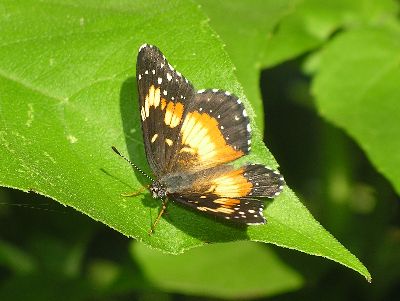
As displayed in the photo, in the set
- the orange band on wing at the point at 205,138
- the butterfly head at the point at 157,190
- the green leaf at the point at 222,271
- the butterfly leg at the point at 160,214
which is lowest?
the green leaf at the point at 222,271

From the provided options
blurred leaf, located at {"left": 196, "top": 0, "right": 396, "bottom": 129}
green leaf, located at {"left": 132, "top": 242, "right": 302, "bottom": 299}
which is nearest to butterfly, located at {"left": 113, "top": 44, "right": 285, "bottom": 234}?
blurred leaf, located at {"left": 196, "top": 0, "right": 396, "bottom": 129}

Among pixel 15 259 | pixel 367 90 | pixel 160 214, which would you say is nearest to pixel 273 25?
pixel 367 90

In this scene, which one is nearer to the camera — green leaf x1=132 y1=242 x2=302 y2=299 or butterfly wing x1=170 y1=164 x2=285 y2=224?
butterfly wing x1=170 y1=164 x2=285 y2=224

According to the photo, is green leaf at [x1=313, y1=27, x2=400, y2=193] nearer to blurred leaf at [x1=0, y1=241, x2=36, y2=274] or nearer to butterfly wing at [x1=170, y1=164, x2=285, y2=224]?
butterfly wing at [x1=170, y1=164, x2=285, y2=224]

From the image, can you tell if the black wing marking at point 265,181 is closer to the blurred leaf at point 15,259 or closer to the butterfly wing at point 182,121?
the butterfly wing at point 182,121

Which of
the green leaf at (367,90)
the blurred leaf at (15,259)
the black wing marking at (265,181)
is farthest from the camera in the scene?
the blurred leaf at (15,259)

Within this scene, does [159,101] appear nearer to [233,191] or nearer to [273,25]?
[233,191]

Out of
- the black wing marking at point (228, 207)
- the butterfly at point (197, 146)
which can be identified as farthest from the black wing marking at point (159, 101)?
the black wing marking at point (228, 207)

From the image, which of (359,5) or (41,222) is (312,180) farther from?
(41,222)
